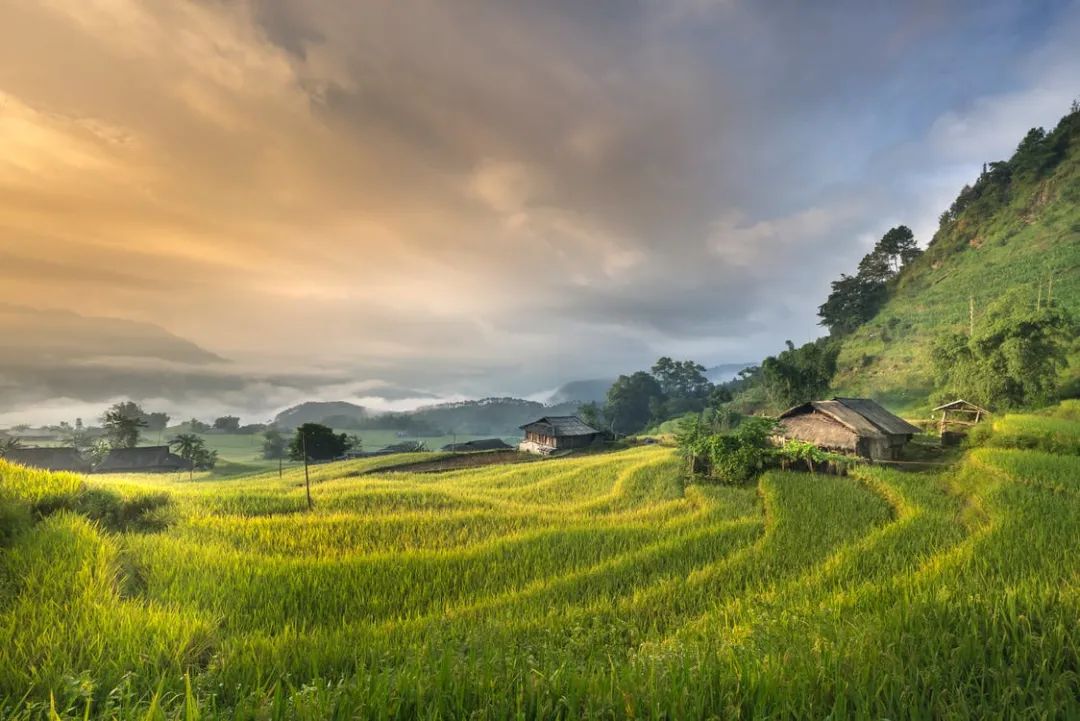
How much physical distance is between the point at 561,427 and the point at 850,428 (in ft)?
104

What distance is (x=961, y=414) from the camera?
95.8ft

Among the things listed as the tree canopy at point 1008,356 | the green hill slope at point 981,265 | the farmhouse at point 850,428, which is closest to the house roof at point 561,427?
the farmhouse at point 850,428

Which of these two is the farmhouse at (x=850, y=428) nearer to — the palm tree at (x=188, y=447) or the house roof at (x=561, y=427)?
the house roof at (x=561, y=427)

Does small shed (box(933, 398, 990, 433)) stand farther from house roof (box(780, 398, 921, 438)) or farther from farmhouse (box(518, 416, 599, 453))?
farmhouse (box(518, 416, 599, 453))

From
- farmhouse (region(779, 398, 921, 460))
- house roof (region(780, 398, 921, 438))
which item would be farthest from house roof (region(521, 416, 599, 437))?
house roof (region(780, 398, 921, 438))

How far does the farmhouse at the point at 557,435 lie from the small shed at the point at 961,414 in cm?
3107

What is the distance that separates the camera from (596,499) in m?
13.9

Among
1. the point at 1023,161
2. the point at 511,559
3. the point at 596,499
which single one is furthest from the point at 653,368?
the point at 511,559

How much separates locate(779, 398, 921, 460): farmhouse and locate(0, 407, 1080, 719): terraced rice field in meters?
10.9

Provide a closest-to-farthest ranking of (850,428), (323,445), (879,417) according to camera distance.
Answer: (850,428), (879,417), (323,445)

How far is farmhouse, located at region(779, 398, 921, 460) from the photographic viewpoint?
22.5 metres

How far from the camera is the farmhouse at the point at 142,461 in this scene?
4363 cm

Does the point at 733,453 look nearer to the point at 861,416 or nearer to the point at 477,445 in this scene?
the point at 861,416

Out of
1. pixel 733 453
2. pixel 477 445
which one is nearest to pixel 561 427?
pixel 477 445
